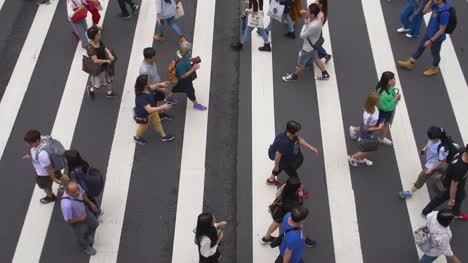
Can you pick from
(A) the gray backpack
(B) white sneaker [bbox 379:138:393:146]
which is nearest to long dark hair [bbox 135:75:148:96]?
(A) the gray backpack

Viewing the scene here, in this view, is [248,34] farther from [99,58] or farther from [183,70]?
[99,58]

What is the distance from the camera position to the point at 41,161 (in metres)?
7.85

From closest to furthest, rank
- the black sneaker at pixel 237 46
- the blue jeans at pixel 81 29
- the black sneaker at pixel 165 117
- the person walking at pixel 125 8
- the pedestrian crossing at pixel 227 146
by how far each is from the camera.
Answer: the pedestrian crossing at pixel 227 146
the black sneaker at pixel 165 117
the blue jeans at pixel 81 29
the black sneaker at pixel 237 46
the person walking at pixel 125 8

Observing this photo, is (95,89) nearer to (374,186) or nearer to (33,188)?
(33,188)

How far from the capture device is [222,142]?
1010 centimetres

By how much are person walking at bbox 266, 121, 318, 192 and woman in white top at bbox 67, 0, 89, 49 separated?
5.59 m

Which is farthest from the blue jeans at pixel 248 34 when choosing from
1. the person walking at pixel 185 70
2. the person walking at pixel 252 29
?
the person walking at pixel 185 70

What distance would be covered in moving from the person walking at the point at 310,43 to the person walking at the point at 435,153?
3123 millimetres

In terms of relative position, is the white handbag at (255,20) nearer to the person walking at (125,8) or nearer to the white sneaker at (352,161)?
the person walking at (125,8)

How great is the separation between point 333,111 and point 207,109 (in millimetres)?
2671

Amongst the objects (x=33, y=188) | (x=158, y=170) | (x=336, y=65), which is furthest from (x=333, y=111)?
(x=33, y=188)

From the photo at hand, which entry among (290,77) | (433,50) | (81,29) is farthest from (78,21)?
(433,50)

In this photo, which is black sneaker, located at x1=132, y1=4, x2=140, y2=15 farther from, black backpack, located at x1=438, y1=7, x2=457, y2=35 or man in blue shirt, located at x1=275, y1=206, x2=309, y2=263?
man in blue shirt, located at x1=275, y1=206, x2=309, y2=263

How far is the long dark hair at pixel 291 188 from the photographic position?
7121 mm
